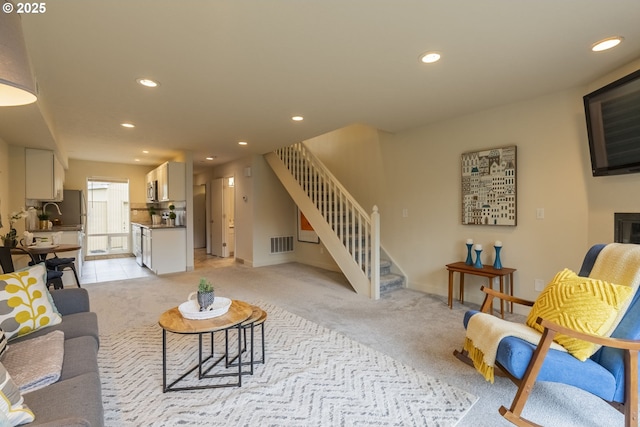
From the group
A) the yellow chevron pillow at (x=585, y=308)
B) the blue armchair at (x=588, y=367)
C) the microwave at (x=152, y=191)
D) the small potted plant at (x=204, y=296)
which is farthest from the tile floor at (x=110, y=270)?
the yellow chevron pillow at (x=585, y=308)

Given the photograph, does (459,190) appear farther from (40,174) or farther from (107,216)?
(107,216)

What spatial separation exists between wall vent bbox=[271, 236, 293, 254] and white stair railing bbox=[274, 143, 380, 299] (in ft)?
5.18

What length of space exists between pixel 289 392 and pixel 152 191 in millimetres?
6367

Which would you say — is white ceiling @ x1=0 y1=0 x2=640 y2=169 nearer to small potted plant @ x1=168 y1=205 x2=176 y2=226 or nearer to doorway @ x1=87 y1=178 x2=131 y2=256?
small potted plant @ x1=168 y1=205 x2=176 y2=226

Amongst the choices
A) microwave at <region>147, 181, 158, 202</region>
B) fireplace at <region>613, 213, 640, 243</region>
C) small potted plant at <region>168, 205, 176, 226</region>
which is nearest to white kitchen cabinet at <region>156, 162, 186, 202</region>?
small potted plant at <region>168, 205, 176, 226</region>

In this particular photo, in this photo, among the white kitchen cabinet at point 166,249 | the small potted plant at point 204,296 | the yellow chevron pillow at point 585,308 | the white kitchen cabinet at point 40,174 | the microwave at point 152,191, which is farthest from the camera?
the microwave at point 152,191

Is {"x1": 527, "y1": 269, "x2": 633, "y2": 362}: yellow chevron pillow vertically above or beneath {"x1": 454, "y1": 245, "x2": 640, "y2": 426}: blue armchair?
above

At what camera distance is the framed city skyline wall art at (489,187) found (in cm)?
352

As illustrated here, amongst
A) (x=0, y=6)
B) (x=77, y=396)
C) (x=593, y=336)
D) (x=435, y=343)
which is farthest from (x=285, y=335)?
(x=0, y=6)

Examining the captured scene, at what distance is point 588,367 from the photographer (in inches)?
63.8

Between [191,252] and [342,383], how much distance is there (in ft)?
15.8

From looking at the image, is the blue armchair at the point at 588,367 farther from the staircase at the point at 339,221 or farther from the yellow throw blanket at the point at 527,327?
the staircase at the point at 339,221

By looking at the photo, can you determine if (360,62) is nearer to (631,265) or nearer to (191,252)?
(631,265)

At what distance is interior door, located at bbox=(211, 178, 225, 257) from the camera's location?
7.73 meters
